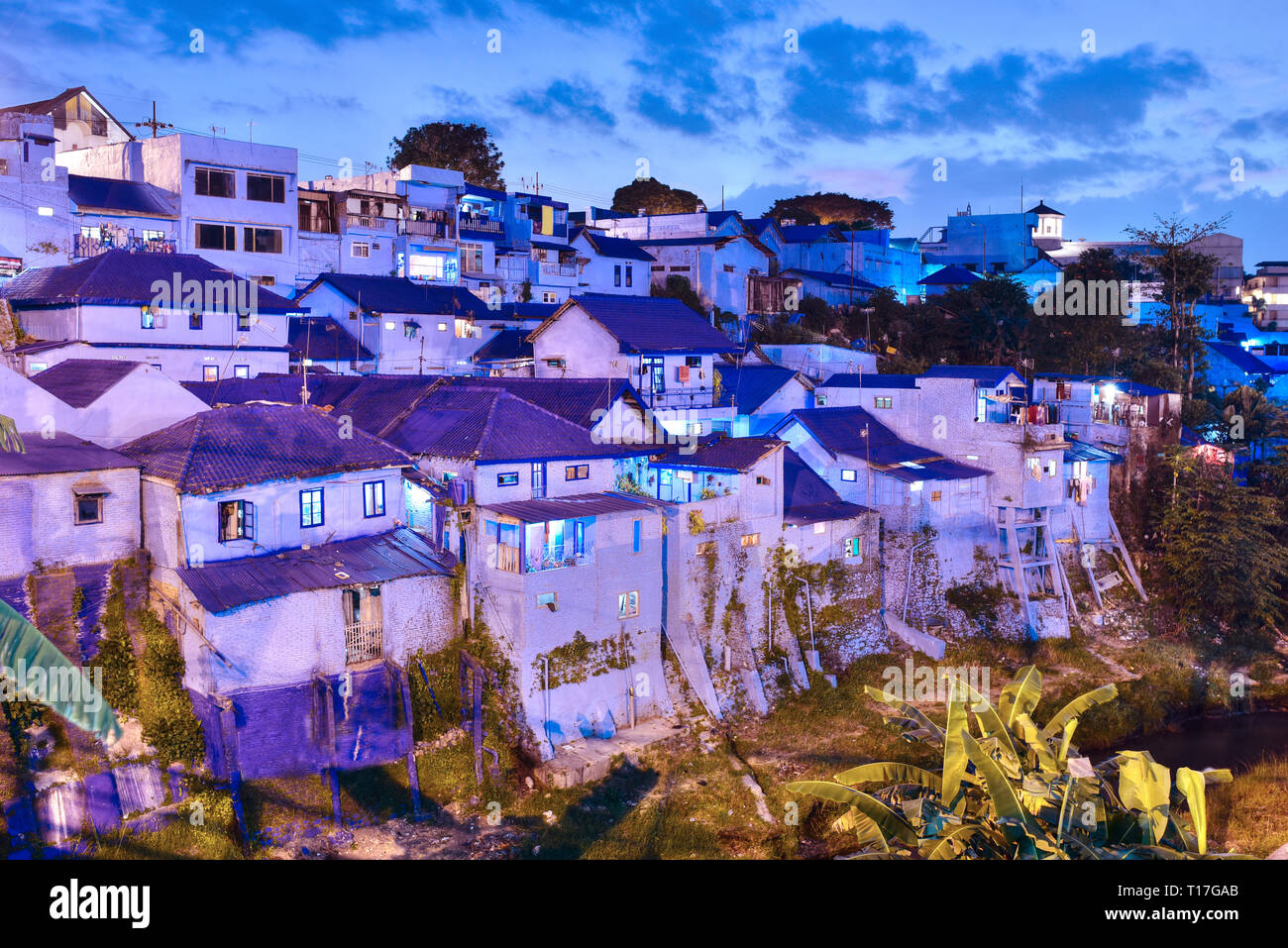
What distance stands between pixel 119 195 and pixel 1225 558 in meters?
37.6

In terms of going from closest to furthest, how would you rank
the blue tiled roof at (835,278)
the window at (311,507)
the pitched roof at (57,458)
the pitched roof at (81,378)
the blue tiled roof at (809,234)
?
the pitched roof at (57,458), the window at (311,507), the pitched roof at (81,378), the blue tiled roof at (835,278), the blue tiled roof at (809,234)

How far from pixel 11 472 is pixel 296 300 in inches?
854

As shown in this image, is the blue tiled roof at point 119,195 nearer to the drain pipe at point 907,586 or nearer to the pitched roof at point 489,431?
the pitched roof at point 489,431

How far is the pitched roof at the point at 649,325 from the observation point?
32.3m

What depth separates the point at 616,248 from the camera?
162 ft

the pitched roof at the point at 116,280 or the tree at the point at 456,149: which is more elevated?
the tree at the point at 456,149

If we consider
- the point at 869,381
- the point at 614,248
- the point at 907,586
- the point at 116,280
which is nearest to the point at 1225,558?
the point at 907,586

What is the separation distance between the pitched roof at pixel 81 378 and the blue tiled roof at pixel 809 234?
4056cm

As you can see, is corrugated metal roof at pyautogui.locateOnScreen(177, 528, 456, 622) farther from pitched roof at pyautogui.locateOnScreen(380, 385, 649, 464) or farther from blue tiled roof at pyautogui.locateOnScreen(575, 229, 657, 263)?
blue tiled roof at pyautogui.locateOnScreen(575, 229, 657, 263)

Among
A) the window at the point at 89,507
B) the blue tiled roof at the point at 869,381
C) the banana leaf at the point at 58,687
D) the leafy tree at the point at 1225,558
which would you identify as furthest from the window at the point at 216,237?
the leafy tree at the point at 1225,558

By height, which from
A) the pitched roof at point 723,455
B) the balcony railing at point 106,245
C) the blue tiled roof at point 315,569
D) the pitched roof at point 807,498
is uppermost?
the balcony railing at point 106,245

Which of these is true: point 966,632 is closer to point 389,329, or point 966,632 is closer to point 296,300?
point 389,329

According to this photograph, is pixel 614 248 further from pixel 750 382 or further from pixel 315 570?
pixel 315 570
